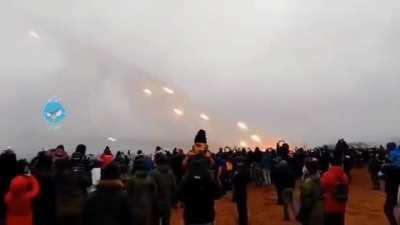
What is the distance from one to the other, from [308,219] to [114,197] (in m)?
3.42

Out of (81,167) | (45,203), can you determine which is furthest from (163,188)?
(45,203)

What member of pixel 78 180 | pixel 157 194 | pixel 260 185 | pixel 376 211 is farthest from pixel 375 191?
pixel 78 180

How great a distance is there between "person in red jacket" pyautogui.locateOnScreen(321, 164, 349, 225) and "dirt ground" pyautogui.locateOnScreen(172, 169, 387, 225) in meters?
8.16

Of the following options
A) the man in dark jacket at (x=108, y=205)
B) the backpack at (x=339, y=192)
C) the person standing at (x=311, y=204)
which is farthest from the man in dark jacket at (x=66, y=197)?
the backpack at (x=339, y=192)

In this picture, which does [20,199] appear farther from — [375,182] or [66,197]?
[375,182]

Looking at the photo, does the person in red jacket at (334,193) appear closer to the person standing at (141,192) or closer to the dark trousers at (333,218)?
the dark trousers at (333,218)

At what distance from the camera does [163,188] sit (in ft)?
36.8

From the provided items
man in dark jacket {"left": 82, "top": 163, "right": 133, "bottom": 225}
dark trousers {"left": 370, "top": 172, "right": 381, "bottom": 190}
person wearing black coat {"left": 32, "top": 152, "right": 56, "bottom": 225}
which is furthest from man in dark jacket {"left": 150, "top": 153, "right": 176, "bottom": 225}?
dark trousers {"left": 370, "top": 172, "right": 381, "bottom": 190}

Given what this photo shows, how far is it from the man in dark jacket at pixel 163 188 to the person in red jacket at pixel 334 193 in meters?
2.97

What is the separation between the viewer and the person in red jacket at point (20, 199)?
8.27m

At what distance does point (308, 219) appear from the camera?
9.23m

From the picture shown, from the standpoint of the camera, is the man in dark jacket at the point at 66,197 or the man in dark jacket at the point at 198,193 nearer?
the man in dark jacket at the point at 198,193

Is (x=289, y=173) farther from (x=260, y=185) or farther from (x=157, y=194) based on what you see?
(x=260, y=185)

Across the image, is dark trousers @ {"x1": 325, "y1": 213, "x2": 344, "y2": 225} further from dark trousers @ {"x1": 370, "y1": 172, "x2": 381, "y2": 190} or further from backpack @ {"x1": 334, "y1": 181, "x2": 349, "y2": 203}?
dark trousers @ {"x1": 370, "y1": 172, "x2": 381, "y2": 190}
